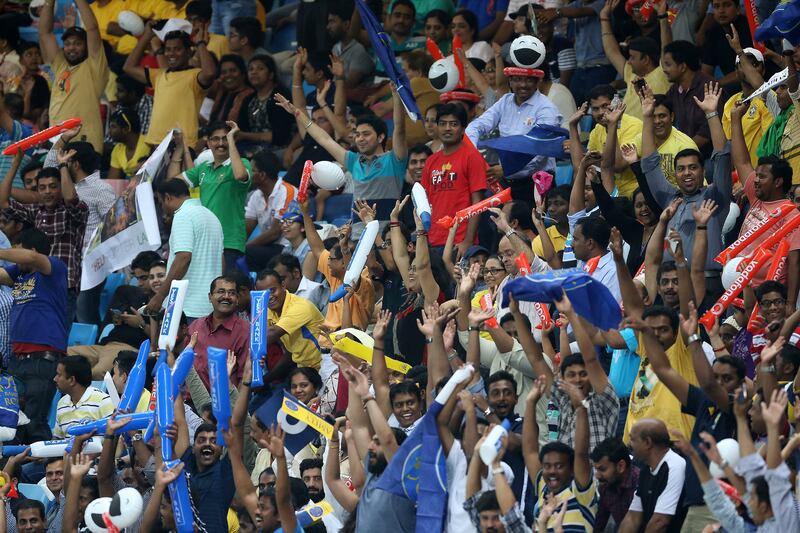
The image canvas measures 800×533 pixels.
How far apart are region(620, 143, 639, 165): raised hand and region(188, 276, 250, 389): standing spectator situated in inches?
110

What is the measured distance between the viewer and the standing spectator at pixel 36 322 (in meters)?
12.1

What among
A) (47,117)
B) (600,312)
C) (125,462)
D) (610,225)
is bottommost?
(47,117)

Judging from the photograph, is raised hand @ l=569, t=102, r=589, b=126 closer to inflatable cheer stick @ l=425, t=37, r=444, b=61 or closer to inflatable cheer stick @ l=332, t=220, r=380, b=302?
inflatable cheer stick @ l=332, t=220, r=380, b=302

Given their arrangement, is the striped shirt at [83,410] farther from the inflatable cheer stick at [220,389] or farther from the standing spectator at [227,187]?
the standing spectator at [227,187]

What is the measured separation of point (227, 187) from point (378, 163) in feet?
4.08

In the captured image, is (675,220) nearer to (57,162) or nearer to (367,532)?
(367,532)

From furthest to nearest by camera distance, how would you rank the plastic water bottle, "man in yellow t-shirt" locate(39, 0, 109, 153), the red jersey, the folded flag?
"man in yellow t-shirt" locate(39, 0, 109, 153)
the red jersey
the folded flag
the plastic water bottle

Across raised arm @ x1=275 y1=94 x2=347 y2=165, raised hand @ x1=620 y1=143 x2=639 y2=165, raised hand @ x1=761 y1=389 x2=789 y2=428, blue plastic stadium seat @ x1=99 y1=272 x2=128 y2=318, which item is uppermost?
raised hand @ x1=761 y1=389 x2=789 y2=428

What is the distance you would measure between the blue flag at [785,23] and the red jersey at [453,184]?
2216 millimetres

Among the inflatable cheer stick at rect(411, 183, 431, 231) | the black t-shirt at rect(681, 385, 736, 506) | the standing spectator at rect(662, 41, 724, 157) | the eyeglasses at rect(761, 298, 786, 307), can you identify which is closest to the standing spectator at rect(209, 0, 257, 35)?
the standing spectator at rect(662, 41, 724, 157)

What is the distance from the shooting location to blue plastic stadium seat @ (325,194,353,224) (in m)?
14.0

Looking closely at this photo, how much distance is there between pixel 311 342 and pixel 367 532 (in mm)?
3061

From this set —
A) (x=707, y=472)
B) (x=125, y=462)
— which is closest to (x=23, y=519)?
(x=125, y=462)

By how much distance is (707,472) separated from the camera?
7.78 m
